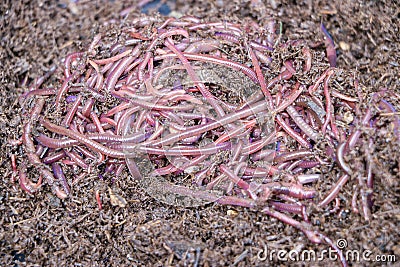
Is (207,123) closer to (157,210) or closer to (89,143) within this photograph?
(157,210)

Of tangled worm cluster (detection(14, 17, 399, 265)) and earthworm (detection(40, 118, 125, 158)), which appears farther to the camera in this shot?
earthworm (detection(40, 118, 125, 158))

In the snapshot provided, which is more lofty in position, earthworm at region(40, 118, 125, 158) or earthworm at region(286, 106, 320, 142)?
earthworm at region(286, 106, 320, 142)

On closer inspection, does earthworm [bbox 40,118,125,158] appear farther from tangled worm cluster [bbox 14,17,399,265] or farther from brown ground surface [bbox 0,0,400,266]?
brown ground surface [bbox 0,0,400,266]

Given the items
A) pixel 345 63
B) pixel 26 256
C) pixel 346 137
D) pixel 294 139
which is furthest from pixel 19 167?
pixel 345 63

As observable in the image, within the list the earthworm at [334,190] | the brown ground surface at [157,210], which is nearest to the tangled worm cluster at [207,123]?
the earthworm at [334,190]

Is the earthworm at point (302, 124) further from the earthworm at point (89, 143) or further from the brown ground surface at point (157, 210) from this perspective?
the earthworm at point (89, 143)

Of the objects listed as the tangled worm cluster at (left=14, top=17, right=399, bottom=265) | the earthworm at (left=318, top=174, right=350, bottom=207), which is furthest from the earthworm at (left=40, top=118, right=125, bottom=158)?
the earthworm at (left=318, top=174, right=350, bottom=207)

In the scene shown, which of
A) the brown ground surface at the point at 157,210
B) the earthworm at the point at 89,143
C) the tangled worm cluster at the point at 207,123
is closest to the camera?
the brown ground surface at the point at 157,210
